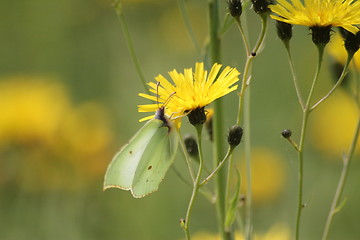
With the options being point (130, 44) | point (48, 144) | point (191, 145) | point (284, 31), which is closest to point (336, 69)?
point (284, 31)

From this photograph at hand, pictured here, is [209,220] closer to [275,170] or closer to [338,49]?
[275,170]

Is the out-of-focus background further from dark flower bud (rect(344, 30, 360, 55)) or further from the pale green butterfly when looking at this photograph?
dark flower bud (rect(344, 30, 360, 55))

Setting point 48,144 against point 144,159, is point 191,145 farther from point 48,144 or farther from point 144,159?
point 48,144

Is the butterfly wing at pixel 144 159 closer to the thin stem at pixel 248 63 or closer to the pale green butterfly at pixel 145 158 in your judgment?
the pale green butterfly at pixel 145 158

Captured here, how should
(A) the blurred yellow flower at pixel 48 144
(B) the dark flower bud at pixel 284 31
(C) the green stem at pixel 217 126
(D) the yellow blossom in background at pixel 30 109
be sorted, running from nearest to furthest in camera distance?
(B) the dark flower bud at pixel 284 31
(C) the green stem at pixel 217 126
(A) the blurred yellow flower at pixel 48 144
(D) the yellow blossom in background at pixel 30 109

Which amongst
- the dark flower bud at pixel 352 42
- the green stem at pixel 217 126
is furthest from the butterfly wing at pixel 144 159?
the dark flower bud at pixel 352 42

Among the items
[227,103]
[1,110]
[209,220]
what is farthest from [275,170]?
[1,110]
